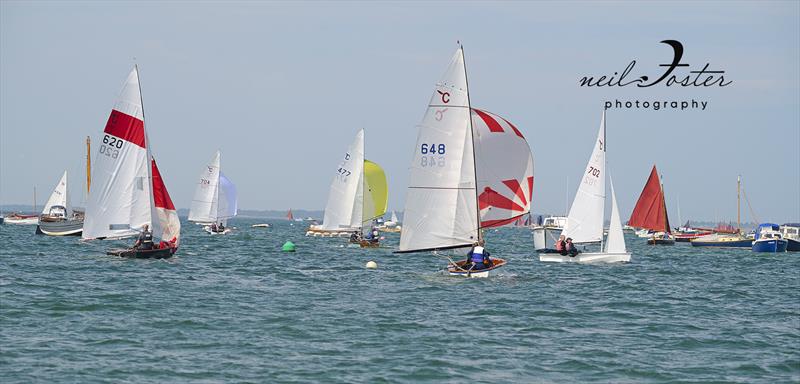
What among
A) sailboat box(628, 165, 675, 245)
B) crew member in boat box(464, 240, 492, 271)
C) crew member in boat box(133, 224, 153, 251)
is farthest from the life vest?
sailboat box(628, 165, 675, 245)

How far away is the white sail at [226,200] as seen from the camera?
4259 inches

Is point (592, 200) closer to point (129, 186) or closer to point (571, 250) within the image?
point (571, 250)

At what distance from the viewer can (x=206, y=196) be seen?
336ft

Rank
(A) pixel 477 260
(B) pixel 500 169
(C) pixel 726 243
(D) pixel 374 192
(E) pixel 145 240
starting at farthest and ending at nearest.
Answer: (C) pixel 726 243, (D) pixel 374 192, (E) pixel 145 240, (B) pixel 500 169, (A) pixel 477 260

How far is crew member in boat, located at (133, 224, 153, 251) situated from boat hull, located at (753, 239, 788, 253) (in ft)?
154

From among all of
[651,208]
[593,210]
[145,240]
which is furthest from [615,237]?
[651,208]

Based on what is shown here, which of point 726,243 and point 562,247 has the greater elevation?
point 726,243

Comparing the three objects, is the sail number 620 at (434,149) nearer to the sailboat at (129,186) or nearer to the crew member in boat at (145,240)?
the sailboat at (129,186)

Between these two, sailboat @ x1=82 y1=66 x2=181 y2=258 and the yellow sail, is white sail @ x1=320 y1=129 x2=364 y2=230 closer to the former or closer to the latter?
the yellow sail

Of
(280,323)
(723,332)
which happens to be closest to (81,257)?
(280,323)

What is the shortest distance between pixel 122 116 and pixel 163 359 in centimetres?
2381

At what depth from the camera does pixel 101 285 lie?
1254 inches

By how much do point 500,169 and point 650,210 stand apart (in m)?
50.8

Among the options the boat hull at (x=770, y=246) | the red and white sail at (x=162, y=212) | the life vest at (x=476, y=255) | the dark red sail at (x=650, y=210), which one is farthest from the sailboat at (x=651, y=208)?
the life vest at (x=476, y=255)
